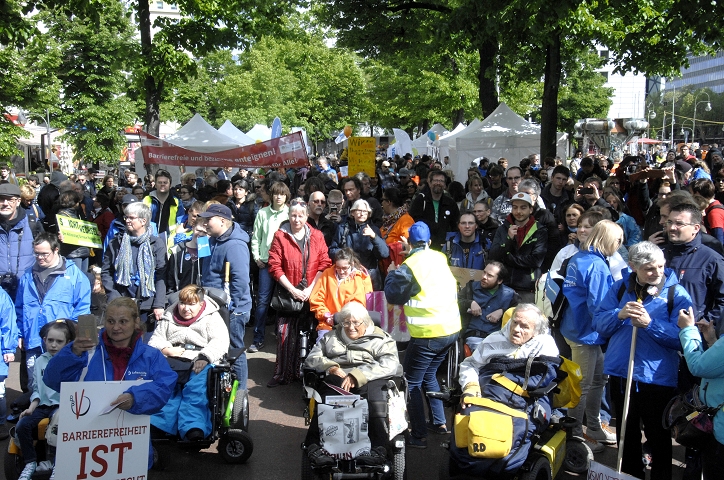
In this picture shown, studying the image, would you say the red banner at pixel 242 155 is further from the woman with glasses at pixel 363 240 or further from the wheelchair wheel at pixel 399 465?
the wheelchair wheel at pixel 399 465

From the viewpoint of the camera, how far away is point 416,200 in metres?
9.47

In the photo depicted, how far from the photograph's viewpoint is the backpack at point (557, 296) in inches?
236

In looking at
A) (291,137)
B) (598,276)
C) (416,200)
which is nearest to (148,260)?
(416,200)

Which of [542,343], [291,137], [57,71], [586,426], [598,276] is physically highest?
[57,71]

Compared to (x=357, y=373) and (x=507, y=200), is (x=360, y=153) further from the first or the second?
(x=357, y=373)

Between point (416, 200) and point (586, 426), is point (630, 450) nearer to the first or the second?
point (586, 426)

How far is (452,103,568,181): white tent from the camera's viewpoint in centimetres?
1775

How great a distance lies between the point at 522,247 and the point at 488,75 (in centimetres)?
1102

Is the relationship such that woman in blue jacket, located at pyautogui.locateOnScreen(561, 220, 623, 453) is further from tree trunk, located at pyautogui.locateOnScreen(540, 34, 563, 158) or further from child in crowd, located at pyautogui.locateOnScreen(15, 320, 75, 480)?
tree trunk, located at pyautogui.locateOnScreen(540, 34, 563, 158)

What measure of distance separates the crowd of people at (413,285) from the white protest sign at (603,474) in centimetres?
53

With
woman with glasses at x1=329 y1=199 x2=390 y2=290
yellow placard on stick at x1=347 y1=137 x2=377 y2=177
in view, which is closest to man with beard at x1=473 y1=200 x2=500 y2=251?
woman with glasses at x1=329 y1=199 x2=390 y2=290

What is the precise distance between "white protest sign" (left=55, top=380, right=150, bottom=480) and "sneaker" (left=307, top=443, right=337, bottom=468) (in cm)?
108

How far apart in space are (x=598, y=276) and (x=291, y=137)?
787 centimetres

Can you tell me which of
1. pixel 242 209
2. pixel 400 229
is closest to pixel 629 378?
pixel 400 229
